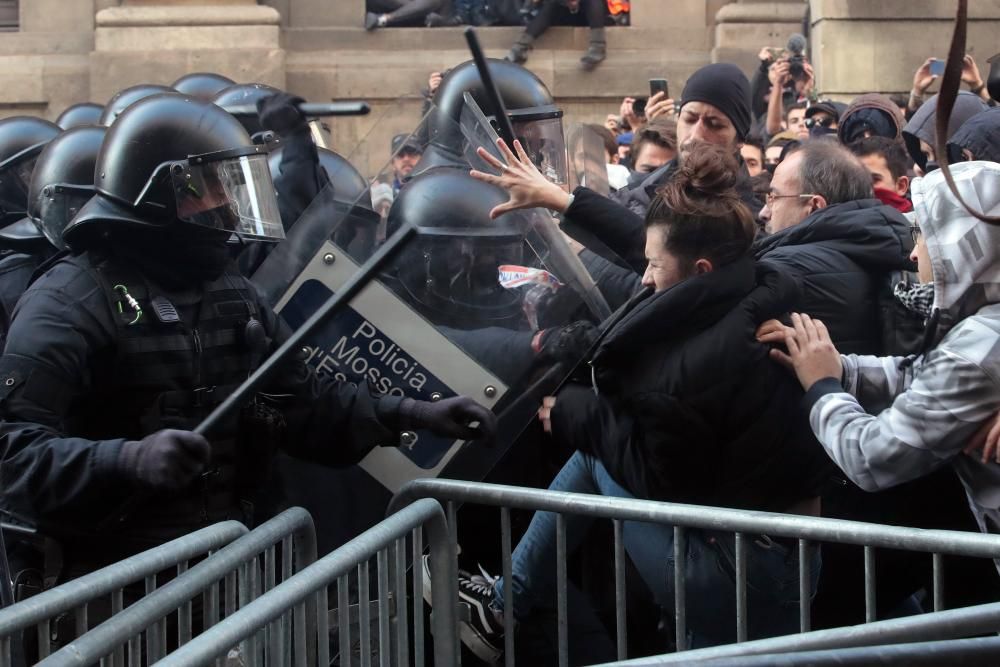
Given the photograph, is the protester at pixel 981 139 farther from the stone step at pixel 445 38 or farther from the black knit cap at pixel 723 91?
the stone step at pixel 445 38

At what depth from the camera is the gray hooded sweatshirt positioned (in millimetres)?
2623

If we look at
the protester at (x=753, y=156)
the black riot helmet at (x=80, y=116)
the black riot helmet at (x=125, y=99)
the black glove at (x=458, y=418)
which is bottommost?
the black glove at (x=458, y=418)

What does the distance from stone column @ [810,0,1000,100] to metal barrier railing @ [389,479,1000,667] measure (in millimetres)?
9200

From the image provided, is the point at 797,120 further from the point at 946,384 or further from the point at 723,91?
the point at 946,384

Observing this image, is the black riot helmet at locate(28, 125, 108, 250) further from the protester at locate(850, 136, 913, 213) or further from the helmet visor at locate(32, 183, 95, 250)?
the protester at locate(850, 136, 913, 213)

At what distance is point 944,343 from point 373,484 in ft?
4.53

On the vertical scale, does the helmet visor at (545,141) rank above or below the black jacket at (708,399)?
above

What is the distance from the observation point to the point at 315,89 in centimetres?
1166

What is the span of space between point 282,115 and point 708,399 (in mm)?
2152

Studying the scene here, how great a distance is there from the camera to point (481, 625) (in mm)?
3250

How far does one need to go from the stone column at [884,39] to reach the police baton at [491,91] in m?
8.02

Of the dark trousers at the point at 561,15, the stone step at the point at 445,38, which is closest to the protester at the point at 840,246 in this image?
the dark trousers at the point at 561,15

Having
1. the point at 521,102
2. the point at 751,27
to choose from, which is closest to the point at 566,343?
the point at 521,102

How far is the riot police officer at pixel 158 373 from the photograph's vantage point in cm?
276
